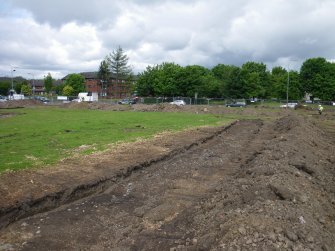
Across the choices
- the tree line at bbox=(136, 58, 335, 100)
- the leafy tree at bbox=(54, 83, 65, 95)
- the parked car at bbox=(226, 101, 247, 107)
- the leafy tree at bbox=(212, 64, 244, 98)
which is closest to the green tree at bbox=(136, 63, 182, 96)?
the tree line at bbox=(136, 58, 335, 100)

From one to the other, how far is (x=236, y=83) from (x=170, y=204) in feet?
236

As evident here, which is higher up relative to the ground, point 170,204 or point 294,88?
point 294,88

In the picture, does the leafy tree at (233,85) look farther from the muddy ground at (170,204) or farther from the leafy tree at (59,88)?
the leafy tree at (59,88)

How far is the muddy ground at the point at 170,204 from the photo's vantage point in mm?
7004

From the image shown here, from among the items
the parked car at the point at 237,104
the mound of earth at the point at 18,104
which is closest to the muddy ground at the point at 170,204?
the parked car at the point at 237,104

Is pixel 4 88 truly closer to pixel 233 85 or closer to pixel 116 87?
pixel 116 87

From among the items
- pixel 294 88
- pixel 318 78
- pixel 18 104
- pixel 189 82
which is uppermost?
pixel 318 78

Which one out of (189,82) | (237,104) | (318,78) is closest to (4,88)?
(189,82)

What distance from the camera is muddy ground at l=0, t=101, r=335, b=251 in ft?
23.0

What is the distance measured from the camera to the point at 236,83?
260ft

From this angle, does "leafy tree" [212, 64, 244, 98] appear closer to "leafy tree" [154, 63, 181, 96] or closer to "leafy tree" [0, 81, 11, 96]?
"leafy tree" [154, 63, 181, 96]

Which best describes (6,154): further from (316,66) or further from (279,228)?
(316,66)

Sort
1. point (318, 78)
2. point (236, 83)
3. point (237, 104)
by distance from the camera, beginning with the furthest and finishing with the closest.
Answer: point (318, 78)
point (236, 83)
point (237, 104)

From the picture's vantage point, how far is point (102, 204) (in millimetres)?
10211
